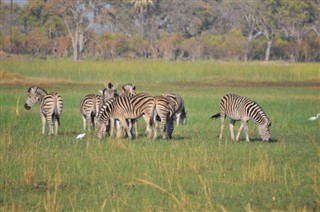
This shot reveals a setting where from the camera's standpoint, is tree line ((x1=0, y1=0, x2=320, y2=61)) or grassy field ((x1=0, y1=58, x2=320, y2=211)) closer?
grassy field ((x1=0, y1=58, x2=320, y2=211))

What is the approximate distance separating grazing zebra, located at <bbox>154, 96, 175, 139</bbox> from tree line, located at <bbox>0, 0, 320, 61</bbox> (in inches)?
1719

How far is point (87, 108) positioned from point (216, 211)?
9016mm

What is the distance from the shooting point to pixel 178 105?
1827 cm

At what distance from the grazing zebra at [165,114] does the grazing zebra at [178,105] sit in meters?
0.57

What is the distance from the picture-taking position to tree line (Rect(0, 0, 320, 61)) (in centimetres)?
6347

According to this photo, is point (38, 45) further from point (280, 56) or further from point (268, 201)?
point (268, 201)

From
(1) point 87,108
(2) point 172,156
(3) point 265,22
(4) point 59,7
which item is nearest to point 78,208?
(2) point 172,156

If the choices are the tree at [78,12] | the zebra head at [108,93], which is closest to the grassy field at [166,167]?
the zebra head at [108,93]

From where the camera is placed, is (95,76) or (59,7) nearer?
(95,76)

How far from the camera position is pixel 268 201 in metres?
9.69

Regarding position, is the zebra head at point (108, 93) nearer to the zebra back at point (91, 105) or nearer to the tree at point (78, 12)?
the zebra back at point (91, 105)

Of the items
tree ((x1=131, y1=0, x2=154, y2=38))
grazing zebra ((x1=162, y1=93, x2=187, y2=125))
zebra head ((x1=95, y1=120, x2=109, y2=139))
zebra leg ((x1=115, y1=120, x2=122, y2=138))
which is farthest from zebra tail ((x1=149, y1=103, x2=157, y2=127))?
tree ((x1=131, y1=0, x2=154, y2=38))

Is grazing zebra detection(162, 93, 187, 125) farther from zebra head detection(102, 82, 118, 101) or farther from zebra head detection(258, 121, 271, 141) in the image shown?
zebra head detection(258, 121, 271, 141)

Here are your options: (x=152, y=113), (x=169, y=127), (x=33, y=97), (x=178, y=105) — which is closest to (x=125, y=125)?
(x=152, y=113)
